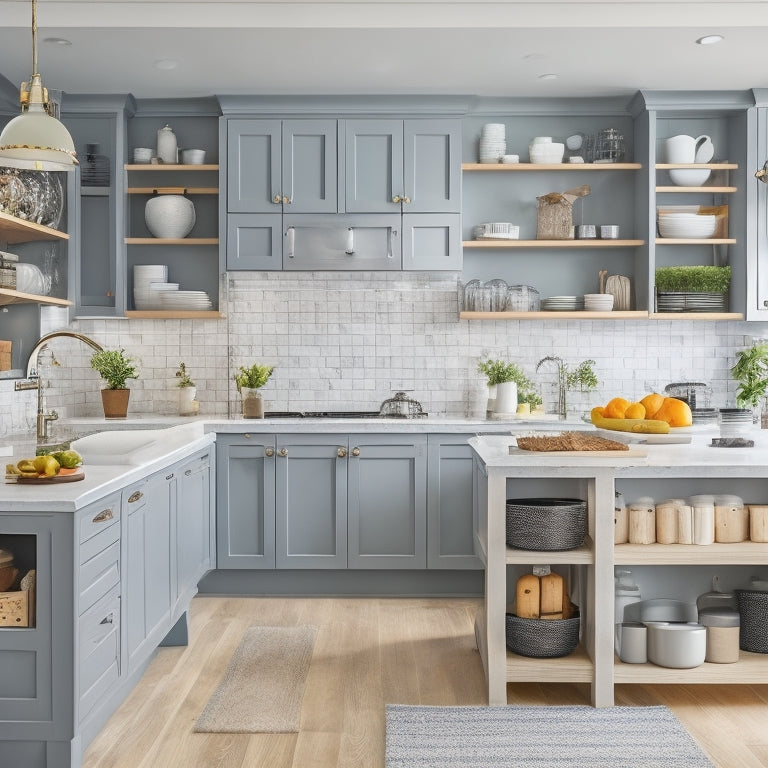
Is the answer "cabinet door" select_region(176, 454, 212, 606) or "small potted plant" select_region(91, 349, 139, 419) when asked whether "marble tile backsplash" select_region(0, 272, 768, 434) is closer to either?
"small potted plant" select_region(91, 349, 139, 419)

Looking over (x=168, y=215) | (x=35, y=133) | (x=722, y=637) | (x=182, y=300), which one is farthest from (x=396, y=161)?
(x=722, y=637)

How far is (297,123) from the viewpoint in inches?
202

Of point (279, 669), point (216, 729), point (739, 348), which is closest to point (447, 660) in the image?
point (279, 669)

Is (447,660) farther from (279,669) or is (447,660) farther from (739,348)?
(739,348)

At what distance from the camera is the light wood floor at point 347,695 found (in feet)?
9.57

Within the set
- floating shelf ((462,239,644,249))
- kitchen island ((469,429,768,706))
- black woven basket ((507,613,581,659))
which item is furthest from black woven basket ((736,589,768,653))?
floating shelf ((462,239,644,249))

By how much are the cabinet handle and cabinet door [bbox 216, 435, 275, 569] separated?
6.52 ft

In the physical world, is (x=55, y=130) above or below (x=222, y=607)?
above

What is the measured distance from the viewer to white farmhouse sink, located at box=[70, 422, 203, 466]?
384cm

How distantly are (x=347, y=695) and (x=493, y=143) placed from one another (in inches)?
129

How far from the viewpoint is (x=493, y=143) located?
5293 millimetres

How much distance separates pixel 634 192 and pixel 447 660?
3.07 m

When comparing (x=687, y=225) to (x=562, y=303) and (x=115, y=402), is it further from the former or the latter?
(x=115, y=402)

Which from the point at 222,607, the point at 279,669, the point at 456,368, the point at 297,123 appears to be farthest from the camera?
the point at 456,368
